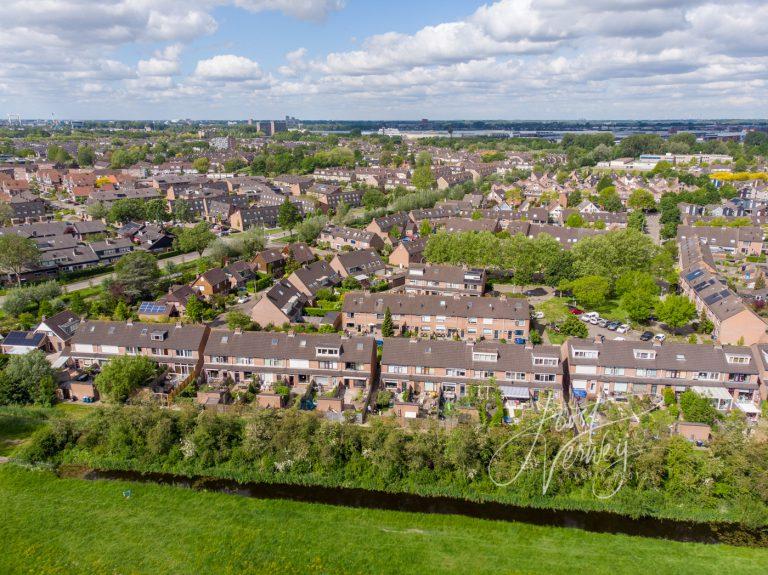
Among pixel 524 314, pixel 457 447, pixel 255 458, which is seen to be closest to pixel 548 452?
pixel 457 447

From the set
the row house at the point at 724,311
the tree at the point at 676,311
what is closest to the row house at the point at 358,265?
the tree at the point at 676,311

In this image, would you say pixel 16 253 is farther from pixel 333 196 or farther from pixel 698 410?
pixel 698 410

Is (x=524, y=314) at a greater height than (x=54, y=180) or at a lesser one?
lesser

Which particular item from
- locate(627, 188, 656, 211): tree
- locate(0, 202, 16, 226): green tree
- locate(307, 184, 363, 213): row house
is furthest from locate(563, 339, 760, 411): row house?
locate(0, 202, 16, 226): green tree

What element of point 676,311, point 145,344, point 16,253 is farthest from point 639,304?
point 16,253

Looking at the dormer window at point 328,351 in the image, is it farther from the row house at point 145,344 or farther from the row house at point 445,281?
the row house at point 445,281

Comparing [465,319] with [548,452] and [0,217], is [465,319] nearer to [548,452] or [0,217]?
[548,452]
